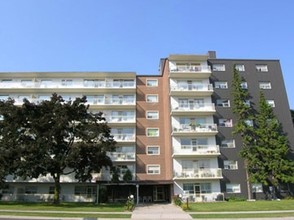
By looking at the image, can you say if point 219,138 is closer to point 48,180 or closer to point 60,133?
point 60,133

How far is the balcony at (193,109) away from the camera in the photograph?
43.9 m

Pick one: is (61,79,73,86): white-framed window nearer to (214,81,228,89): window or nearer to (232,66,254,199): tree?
(214,81,228,89): window

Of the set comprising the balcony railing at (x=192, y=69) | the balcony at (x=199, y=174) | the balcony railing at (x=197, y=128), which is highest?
the balcony railing at (x=192, y=69)

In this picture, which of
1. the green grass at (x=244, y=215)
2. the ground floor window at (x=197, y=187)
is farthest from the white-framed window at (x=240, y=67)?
the green grass at (x=244, y=215)

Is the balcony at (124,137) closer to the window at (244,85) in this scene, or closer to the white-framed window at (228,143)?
the white-framed window at (228,143)

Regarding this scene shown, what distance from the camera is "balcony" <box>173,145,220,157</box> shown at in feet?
137

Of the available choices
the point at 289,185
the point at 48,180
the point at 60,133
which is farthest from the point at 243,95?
the point at 48,180

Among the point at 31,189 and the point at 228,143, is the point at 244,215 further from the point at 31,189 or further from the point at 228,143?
the point at 31,189

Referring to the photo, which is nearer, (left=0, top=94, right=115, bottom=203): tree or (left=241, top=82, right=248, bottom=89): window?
(left=0, top=94, right=115, bottom=203): tree

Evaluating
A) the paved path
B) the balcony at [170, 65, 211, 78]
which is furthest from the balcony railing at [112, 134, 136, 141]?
the paved path

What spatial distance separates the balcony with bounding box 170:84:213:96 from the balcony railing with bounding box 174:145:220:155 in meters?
8.07

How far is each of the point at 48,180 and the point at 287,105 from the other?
3779 centimetres

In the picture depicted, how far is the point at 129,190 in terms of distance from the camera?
44.3 m

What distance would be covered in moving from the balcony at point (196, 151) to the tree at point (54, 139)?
11.0m
